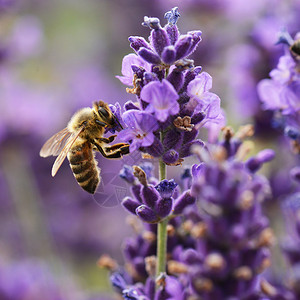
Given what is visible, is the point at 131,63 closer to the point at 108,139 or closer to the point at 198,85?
the point at 198,85

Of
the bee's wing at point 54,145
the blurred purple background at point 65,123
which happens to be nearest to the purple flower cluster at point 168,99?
the bee's wing at point 54,145

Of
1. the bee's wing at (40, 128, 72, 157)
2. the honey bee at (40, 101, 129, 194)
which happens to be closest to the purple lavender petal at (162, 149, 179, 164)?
the honey bee at (40, 101, 129, 194)

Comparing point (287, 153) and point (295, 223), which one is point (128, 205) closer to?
point (295, 223)

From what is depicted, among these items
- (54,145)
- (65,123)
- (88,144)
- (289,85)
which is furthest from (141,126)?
(65,123)

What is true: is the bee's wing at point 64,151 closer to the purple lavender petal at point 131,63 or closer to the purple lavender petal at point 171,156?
the purple lavender petal at point 131,63

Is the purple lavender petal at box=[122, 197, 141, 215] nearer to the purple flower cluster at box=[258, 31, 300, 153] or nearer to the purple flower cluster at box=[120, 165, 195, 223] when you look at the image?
the purple flower cluster at box=[120, 165, 195, 223]
